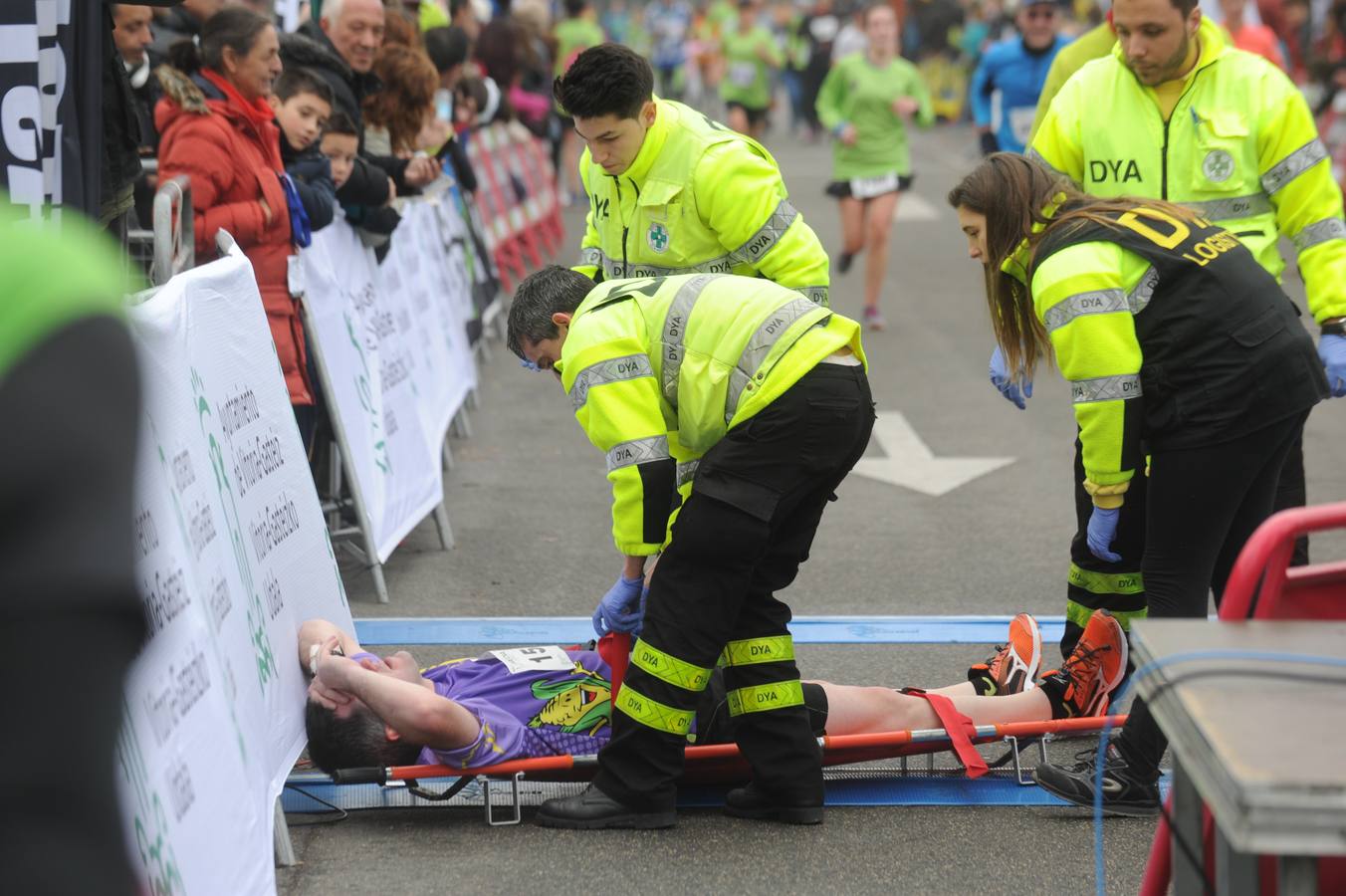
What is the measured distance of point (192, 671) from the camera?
3.46m

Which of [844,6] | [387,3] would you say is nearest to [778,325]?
[387,3]

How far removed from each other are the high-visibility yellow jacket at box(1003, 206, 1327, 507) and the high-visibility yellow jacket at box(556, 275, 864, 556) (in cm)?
54

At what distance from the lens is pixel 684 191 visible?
5.13 meters

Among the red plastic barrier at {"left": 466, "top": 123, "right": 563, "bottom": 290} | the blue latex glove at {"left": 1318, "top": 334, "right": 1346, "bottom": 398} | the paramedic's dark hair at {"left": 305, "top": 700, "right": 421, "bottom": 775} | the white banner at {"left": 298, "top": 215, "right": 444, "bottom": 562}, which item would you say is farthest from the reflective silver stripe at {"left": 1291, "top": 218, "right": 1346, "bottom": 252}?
the red plastic barrier at {"left": 466, "top": 123, "right": 563, "bottom": 290}

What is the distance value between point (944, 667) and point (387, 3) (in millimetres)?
5616

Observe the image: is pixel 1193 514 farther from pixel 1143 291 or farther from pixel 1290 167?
pixel 1290 167

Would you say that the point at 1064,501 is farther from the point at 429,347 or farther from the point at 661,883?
the point at 661,883

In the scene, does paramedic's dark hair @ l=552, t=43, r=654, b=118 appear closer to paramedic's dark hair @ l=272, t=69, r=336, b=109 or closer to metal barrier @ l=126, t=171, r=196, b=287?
metal barrier @ l=126, t=171, r=196, b=287

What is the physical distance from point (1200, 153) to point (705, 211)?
148 cm

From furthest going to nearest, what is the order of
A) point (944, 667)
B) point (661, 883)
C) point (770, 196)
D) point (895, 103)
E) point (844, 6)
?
point (844, 6), point (895, 103), point (944, 667), point (770, 196), point (661, 883)

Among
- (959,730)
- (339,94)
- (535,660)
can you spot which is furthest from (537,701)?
(339,94)

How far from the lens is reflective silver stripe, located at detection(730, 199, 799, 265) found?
5176mm

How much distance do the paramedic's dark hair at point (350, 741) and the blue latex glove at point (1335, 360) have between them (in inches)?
110

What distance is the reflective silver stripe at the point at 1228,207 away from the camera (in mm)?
4980
